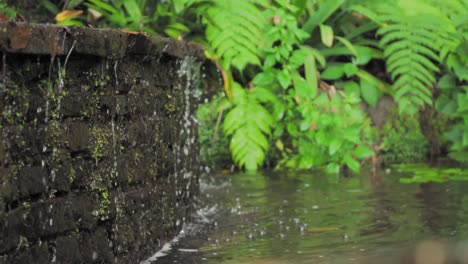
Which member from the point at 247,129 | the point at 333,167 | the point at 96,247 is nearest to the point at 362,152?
the point at 333,167

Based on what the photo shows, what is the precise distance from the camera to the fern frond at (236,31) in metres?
9.14

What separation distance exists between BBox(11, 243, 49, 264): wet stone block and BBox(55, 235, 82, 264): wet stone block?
11 cm

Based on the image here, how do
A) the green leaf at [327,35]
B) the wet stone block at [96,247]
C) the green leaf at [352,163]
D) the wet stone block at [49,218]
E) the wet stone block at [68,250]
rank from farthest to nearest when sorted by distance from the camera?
the green leaf at [327,35], the green leaf at [352,163], the wet stone block at [96,247], the wet stone block at [68,250], the wet stone block at [49,218]

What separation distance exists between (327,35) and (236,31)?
86cm

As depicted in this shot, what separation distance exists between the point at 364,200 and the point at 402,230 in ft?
4.73

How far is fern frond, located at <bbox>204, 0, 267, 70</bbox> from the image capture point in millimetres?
9141

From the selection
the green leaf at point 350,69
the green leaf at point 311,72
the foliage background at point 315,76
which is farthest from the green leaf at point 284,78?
the green leaf at point 350,69

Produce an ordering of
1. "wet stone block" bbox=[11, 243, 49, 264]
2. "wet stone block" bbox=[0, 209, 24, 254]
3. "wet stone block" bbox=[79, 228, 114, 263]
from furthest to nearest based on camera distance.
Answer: "wet stone block" bbox=[79, 228, 114, 263] → "wet stone block" bbox=[11, 243, 49, 264] → "wet stone block" bbox=[0, 209, 24, 254]

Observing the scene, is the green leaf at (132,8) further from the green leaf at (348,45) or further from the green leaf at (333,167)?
the green leaf at (333,167)

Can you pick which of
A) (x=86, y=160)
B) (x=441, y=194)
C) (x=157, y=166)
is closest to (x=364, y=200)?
(x=441, y=194)

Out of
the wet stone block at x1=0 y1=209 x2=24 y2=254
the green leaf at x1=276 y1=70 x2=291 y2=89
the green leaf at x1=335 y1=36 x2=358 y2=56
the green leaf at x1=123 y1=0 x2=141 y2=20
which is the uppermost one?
the green leaf at x1=123 y1=0 x2=141 y2=20

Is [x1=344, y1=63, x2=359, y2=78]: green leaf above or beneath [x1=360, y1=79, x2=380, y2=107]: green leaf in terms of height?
above

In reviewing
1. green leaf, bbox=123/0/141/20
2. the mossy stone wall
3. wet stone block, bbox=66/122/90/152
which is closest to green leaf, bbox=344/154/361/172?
green leaf, bbox=123/0/141/20

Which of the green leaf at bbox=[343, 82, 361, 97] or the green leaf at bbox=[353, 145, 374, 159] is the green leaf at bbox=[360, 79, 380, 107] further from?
the green leaf at bbox=[353, 145, 374, 159]
